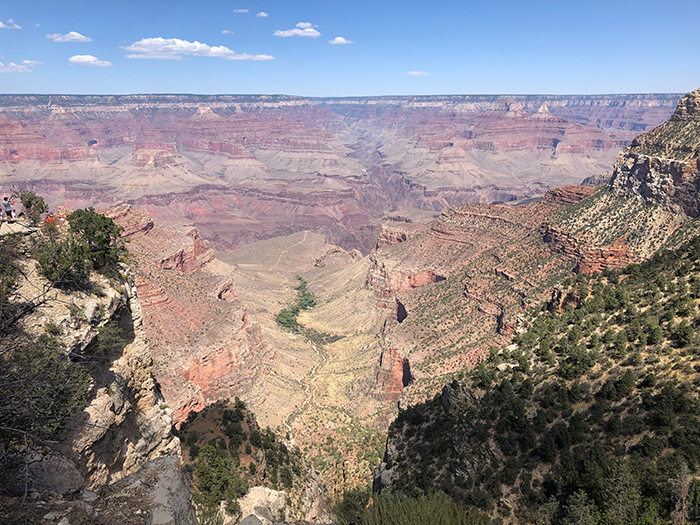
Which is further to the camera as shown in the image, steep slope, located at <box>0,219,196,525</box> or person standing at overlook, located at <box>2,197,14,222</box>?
person standing at overlook, located at <box>2,197,14,222</box>

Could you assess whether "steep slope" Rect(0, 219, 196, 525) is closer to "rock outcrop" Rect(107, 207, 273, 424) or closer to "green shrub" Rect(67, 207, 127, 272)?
"green shrub" Rect(67, 207, 127, 272)

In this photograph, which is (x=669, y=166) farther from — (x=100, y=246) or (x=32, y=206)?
(x=32, y=206)

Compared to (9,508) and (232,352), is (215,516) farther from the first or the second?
(232,352)

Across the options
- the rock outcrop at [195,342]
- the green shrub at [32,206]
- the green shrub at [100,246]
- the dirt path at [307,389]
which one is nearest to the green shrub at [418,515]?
the green shrub at [100,246]

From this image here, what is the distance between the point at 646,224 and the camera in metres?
56.8

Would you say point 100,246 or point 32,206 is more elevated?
point 32,206

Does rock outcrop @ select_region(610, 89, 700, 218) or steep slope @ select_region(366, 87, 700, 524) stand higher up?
rock outcrop @ select_region(610, 89, 700, 218)

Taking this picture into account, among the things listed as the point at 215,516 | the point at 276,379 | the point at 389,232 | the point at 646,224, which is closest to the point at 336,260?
the point at 389,232

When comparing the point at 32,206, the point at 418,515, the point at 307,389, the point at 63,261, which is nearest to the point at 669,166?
the point at 307,389

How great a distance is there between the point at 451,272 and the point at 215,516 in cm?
6502

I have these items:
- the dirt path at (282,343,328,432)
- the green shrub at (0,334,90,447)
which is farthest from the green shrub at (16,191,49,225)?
the dirt path at (282,343,328,432)

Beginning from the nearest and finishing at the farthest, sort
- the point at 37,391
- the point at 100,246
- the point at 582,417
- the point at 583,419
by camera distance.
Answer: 1. the point at 37,391
2. the point at 100,246
3. the point at 583,419
4. the point at 582,417

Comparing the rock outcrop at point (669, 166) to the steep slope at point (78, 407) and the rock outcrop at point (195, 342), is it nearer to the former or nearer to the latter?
the rock outcrop at point (195, 342)

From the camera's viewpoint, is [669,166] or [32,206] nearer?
[32,206]
